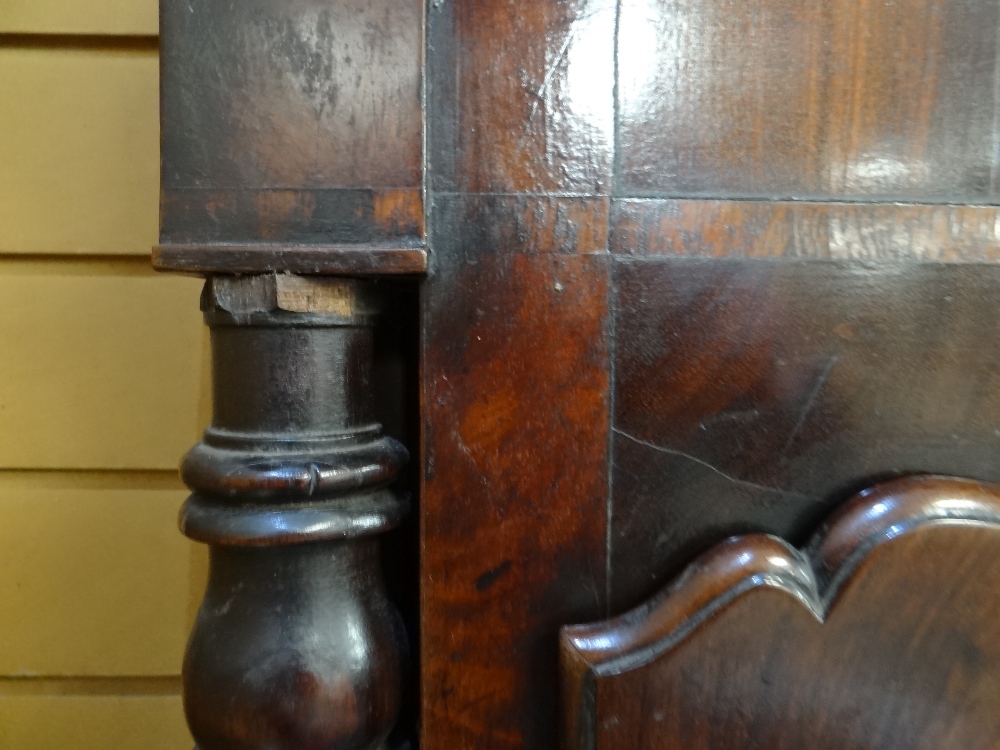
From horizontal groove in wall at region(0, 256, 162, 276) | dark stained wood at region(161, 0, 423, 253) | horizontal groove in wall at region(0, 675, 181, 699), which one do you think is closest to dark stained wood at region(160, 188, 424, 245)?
dark stained wood at region(161, 0, 423, 253)

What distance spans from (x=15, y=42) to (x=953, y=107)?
3.17ft

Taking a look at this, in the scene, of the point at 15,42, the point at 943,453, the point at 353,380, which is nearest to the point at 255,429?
the point at 353,380

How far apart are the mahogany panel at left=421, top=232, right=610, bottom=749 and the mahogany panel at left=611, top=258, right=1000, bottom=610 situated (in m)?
0.03

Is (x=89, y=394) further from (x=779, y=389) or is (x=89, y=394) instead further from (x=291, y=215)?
(x=779, y=389)

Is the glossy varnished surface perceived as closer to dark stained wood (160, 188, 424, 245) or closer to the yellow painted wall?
dark stained wood (160, 188, 424, 245)

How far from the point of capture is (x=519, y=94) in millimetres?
409

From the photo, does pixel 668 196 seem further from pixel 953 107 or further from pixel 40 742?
pixel 40 742

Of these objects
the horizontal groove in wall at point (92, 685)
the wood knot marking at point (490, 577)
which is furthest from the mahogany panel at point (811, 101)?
the horizontal groove in wall at point (92, 685)

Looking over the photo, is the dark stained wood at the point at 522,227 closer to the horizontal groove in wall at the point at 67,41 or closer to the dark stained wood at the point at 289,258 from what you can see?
the dark stained wood at the point at 289,258

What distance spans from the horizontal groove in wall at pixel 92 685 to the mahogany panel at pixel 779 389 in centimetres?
66

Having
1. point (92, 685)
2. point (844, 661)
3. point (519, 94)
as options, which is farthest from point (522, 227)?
point (92, 685)

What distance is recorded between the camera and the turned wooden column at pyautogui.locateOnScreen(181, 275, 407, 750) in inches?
14.6

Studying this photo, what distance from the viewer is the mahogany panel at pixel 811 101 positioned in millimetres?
415

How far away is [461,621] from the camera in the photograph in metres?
0.41
